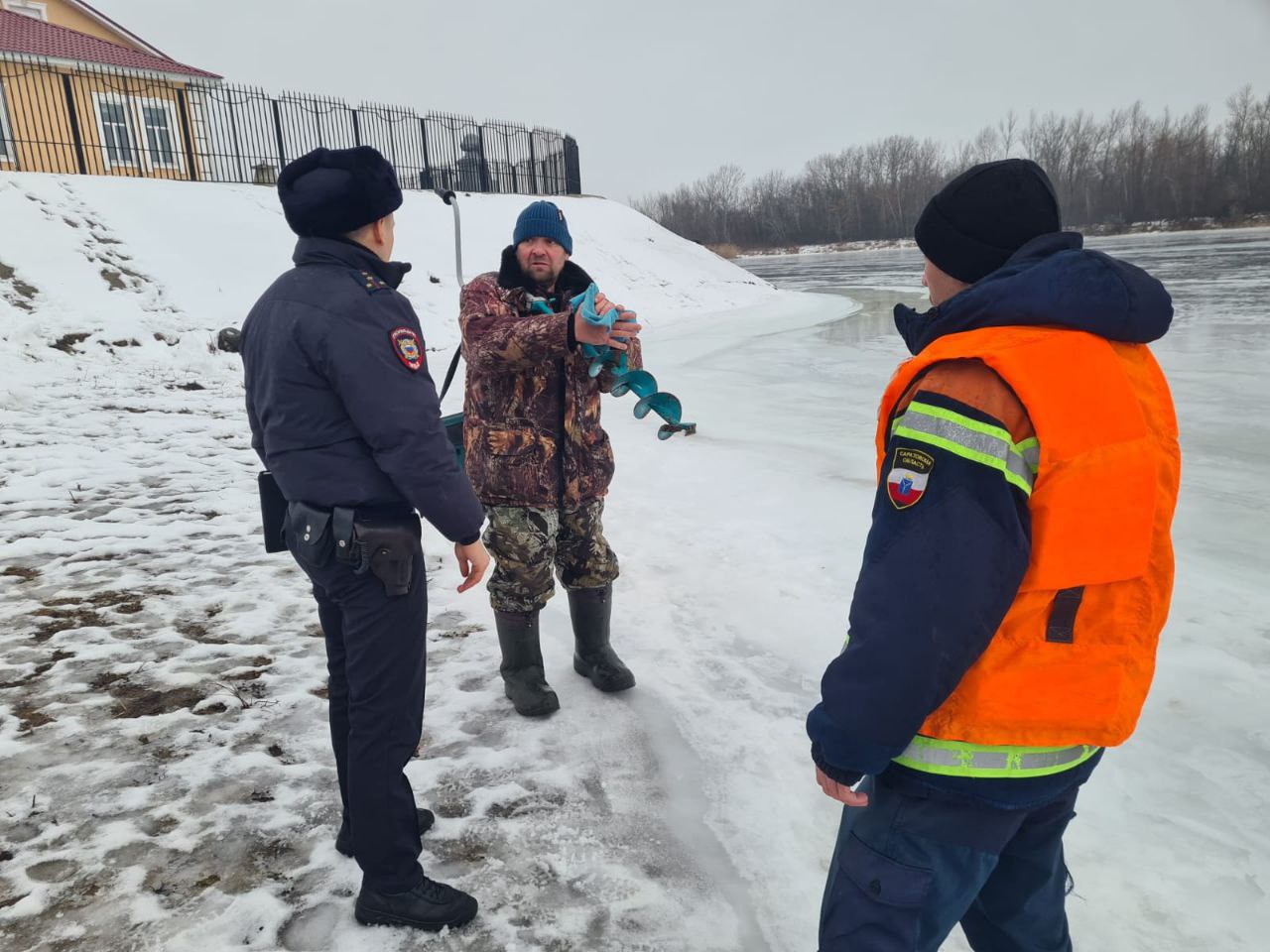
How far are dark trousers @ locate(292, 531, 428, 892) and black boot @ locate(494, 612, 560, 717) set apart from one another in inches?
40.5

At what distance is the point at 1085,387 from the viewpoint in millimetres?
1188

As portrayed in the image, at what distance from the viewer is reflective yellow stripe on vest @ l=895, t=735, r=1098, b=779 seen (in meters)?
1.31

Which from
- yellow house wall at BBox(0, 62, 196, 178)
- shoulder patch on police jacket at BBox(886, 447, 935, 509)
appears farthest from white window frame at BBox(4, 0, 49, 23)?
shoulder patch on police jacket at BBox(886, 447, 935, 509)

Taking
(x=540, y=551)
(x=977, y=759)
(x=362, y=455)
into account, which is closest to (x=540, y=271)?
(x=540, y=551)

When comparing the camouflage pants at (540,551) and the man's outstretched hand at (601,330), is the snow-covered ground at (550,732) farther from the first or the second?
the man's outstretched hand at (601,330)

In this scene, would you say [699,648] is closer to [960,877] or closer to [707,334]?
[960,877]

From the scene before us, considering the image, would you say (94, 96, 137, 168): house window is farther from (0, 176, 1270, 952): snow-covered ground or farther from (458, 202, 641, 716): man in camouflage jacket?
(458, 202, 641, 716): man in camouflage jacket

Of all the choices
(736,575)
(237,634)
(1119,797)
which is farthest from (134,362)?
(1119,797)

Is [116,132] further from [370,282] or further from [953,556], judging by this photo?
[953,556]

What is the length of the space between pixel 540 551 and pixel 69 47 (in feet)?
83.1

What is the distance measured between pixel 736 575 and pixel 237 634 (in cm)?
256

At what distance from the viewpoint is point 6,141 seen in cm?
1717

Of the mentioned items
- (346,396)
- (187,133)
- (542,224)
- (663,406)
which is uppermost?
(187,133)

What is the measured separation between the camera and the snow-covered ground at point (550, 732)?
2.20 meters
